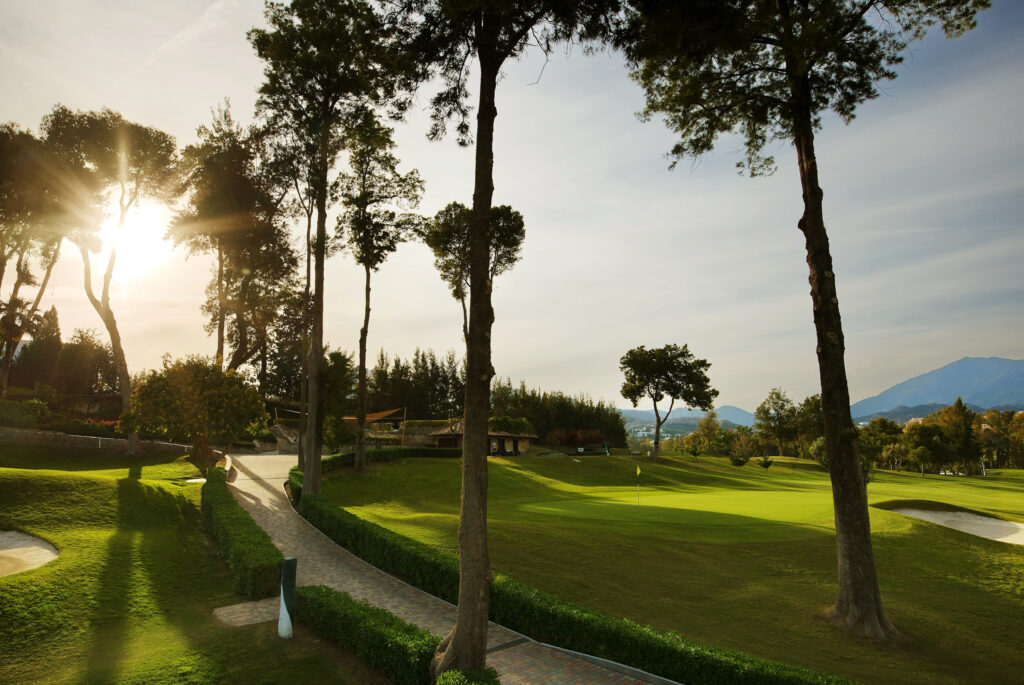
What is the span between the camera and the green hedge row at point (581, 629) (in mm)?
7742

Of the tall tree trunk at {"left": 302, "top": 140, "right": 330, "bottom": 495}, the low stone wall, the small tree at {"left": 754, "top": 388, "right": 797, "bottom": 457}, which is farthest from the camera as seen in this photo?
the small tree at {"left": 754, "top": 388, "right": 797, "bottom": 457}

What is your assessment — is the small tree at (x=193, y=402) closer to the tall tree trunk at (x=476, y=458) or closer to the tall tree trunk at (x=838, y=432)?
the tall tree trunk at (x=476, y=458)

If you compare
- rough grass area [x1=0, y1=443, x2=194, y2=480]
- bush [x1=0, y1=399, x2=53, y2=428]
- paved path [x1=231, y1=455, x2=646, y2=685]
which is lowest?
paved path [x1=231, y1=455, x2=646, y2=685]

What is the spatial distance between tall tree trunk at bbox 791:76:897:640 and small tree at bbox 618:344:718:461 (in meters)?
50.4

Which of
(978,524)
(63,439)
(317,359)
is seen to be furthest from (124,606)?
(63,439)

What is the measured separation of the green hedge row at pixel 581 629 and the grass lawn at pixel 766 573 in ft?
6.50

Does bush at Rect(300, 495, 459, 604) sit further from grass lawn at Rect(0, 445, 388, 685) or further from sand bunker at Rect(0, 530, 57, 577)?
sand bunker at Rect(0, 530, 57, 577)

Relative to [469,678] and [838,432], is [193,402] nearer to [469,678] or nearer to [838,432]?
[469,678]

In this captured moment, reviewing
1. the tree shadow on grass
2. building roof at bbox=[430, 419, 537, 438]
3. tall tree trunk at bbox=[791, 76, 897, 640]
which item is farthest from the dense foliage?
tall tree trunk at bbox=[791, 76, 897, 640]

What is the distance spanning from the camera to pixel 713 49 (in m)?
12.1

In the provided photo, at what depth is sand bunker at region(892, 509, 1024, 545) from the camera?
20.5m

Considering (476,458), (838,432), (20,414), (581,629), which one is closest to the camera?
(476,458)

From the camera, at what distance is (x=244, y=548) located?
13844mm

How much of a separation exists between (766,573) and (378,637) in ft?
38.0
